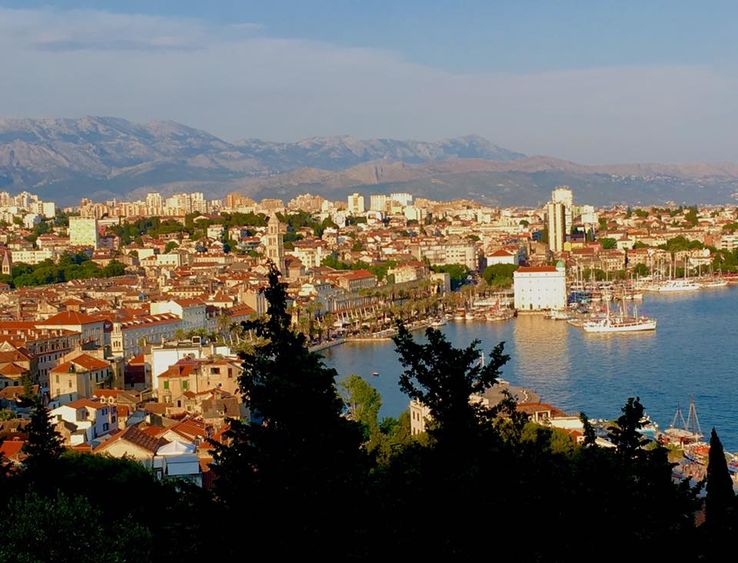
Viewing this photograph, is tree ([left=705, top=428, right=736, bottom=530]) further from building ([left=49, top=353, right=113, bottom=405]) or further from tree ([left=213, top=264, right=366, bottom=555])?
building ([left=49, top=353, right=113, bottom=405])

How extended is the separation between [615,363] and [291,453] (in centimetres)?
1270

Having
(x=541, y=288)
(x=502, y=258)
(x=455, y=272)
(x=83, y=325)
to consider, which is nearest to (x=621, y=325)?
(x=541, y=288)

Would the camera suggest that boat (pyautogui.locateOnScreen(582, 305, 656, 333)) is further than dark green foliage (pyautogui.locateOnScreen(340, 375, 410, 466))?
Yes

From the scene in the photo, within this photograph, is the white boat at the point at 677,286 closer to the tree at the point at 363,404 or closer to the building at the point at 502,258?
the building at the point at 502,258

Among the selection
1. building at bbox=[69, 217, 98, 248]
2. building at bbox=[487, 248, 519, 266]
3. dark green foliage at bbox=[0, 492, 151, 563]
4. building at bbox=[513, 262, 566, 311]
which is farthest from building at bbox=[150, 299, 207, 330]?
building at bbox=[69, 217, 98, 248]

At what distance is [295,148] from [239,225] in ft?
406

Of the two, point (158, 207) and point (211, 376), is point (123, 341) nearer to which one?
point (211, 376)

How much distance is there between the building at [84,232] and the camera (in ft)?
114

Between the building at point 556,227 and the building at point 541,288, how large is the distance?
41.0 feet

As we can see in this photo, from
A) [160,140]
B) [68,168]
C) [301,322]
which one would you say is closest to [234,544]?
[301,322]

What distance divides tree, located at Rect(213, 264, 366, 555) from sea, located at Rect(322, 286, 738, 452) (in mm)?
6880

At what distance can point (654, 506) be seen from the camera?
122 inches

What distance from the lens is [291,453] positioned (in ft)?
9.46

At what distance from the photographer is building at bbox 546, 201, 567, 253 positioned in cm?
3734
